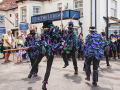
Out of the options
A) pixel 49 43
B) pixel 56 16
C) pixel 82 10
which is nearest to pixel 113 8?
pixel 82 10

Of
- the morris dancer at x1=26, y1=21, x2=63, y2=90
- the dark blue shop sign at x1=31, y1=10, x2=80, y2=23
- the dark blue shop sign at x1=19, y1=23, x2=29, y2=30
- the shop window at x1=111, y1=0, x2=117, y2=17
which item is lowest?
the morris dancer at x1=26, y1=21, x2=63, y2=90

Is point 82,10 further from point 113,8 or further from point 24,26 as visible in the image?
point 24,26

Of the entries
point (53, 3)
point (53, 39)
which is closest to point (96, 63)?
point (53, 39)

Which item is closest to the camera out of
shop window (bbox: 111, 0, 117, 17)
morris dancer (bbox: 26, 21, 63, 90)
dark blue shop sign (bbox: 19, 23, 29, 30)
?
morris dancer (bbox: 26, 21, 63, 90)

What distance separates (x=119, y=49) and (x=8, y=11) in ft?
64.8

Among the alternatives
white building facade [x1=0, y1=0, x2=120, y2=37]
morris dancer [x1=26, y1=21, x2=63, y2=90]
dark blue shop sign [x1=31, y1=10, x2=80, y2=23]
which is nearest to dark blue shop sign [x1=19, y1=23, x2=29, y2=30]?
white building facade [x1=0, y1=0, x2=120, y2=37]

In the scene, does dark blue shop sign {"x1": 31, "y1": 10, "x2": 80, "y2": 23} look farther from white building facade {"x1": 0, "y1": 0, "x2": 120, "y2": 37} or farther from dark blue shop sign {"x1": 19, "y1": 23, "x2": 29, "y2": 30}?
dark blue shop sign {"x1": 19, "y1": 23, "x2": 29, "y2": 30}

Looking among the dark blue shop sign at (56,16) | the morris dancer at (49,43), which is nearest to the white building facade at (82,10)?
the dark blue shop sign at (56,16)

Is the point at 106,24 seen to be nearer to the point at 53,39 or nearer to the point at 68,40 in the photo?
the point at 68,40

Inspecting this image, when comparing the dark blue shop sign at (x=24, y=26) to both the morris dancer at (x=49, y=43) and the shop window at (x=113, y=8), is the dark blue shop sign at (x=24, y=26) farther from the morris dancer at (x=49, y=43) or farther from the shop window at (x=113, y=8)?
the morris dancer at (x=49, y=43)

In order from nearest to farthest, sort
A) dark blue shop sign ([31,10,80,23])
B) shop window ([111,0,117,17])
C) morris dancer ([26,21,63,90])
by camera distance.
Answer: morris dancer ([26,21,63,90])
dark blue shop sign ([31,10,80,23])
shop window ([111,0,117,17])

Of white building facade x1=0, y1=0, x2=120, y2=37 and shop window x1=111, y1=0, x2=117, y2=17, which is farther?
shop window x1=111, y1=0, x2=117, y2=17

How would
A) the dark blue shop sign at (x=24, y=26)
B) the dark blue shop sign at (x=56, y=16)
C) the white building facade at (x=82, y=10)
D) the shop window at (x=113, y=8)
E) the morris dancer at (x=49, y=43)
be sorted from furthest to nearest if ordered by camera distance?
the dark blue shop sign at (x=24, y=26) < the shop window at (x=113, y=8) < the white building facade at (x=82, y=10) < the dark blue shop sign at (x=56, y=16) < the morris dancer at (x=49, y=43)

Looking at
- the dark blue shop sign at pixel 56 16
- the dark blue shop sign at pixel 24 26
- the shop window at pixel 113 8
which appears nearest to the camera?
the dark blue shop sign at pixel 56 16
